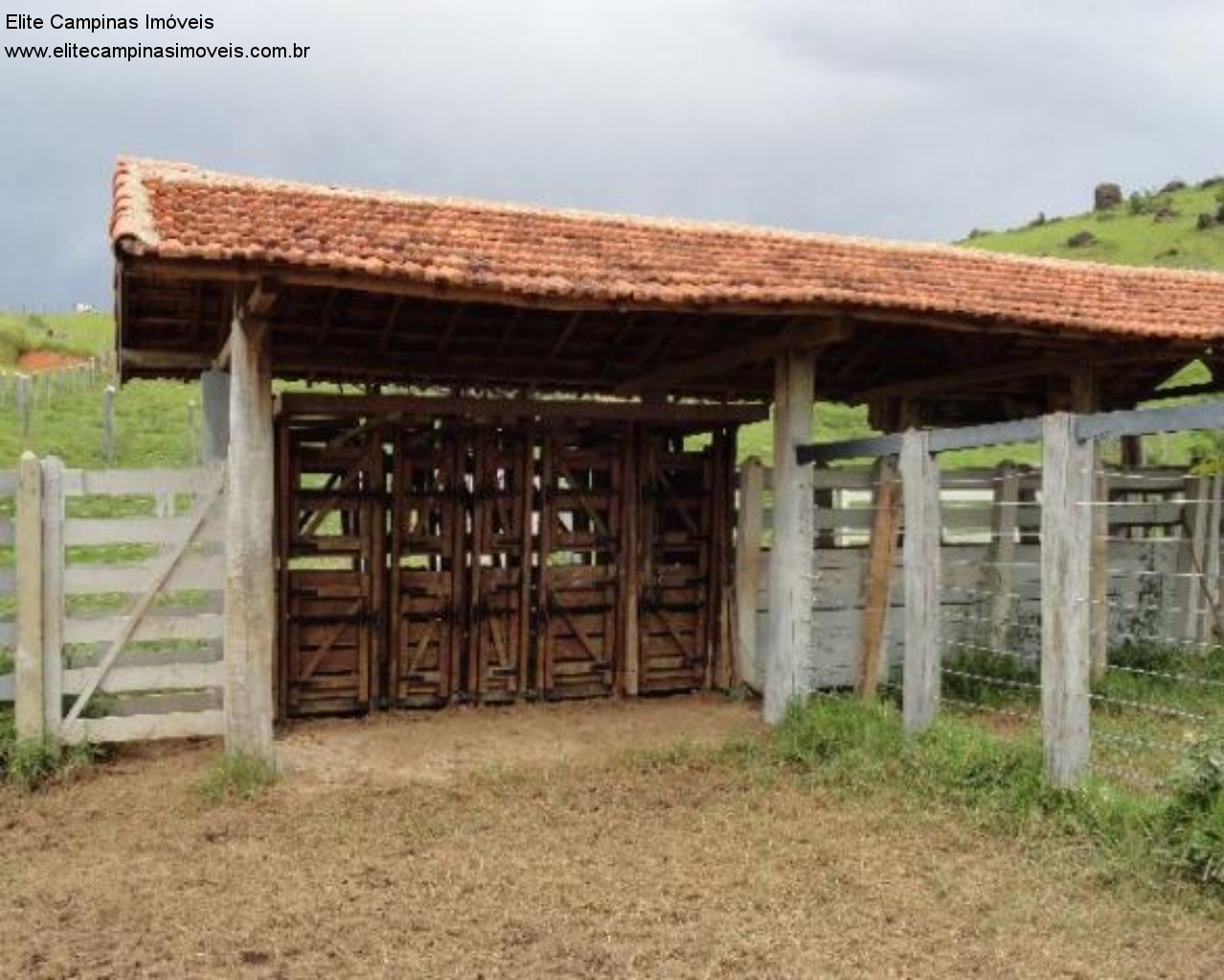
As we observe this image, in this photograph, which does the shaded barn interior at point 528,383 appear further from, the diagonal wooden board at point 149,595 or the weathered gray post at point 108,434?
the weathered gray post at point 108,434

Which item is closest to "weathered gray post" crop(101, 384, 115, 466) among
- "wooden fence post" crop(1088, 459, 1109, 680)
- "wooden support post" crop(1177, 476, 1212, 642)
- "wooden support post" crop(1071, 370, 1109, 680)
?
"wooden support post" crop(1071, 370, 1109, 680)

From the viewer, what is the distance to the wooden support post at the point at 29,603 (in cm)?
768

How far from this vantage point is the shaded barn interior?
25.8 ft

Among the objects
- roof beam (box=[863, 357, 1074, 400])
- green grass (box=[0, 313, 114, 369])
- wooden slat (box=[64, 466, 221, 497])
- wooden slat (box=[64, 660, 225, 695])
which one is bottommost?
A: wooden slat (box=[64, 660, 225, 695])

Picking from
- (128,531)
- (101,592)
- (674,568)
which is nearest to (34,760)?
(101,592)

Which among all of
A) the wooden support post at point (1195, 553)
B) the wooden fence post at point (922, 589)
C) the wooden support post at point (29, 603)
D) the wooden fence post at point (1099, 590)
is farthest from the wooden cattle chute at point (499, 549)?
the wooden support post at point (1195, 553)

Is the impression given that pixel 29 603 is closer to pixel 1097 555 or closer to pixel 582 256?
pixel 582 256

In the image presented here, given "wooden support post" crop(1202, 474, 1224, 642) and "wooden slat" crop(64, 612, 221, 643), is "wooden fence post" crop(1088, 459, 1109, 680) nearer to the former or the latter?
"wooden support post" crop(1202, 474, 1224, 642)

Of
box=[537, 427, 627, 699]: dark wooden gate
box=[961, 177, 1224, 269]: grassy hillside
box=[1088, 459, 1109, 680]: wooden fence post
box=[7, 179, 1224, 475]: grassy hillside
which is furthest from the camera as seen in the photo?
box=[961, 177, 1224, 269]: grassy hillside

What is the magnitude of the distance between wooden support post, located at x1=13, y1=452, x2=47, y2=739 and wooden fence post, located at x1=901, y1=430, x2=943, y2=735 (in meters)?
5.46

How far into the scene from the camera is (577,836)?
21.1ft

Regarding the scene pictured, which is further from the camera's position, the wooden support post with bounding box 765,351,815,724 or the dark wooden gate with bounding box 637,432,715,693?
the dark wooden gate with bounding box 637,432,715,693

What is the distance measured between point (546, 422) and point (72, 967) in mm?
5962

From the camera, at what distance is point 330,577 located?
9.36m
